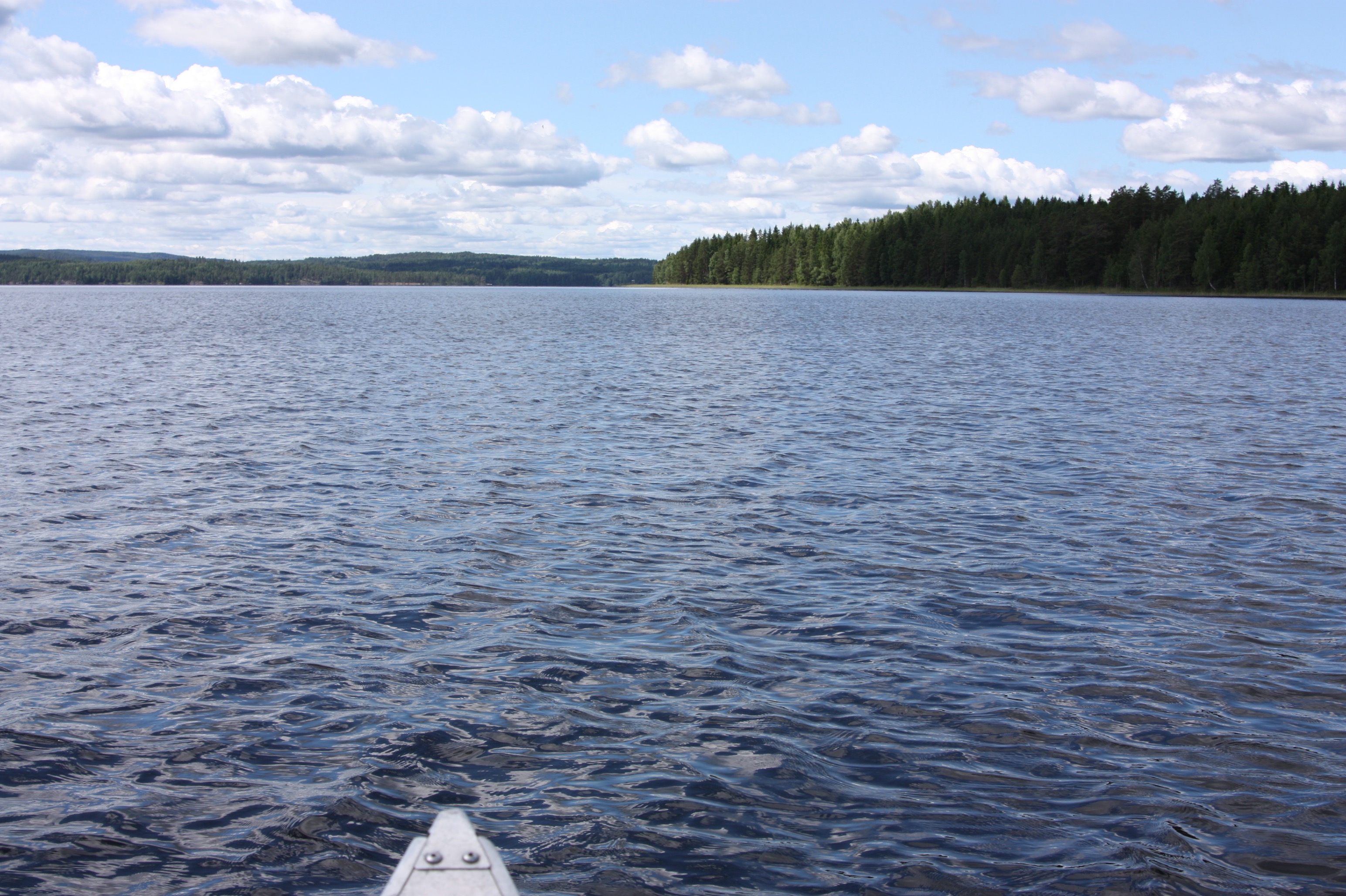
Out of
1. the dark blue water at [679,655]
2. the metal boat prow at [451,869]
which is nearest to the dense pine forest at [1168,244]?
the dark blue water at [679,655]

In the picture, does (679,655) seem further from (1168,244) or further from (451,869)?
(1168,244)

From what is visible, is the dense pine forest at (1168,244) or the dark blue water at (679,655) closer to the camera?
the dark blue water at (679,655)

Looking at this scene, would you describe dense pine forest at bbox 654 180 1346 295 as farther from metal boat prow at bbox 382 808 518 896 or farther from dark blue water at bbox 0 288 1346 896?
metal boat prow at bbox 382 808 518 896

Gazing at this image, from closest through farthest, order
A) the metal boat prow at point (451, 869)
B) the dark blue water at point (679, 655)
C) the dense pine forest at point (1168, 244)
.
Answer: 1. the metal boat prow at point (451, 869)
2. the dark blue water at point (679, 655)
3. the dense pine forest at point (1168, 244)

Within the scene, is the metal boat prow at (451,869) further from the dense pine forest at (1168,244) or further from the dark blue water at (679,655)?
the dense pine forest at (1168,244)

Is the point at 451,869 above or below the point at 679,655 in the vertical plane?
above

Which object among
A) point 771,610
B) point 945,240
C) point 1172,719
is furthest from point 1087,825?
point 945,240

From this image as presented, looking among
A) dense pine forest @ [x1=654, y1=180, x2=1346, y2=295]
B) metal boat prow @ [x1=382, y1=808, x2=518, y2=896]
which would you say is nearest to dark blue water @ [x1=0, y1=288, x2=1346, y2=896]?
metal boat prow @ [x1=382, y1=808, x2=518, y2=896]

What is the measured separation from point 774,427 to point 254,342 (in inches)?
1930

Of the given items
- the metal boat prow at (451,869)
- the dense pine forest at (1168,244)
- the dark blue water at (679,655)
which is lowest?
the dark blue water at (679,655)

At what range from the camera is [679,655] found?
11625 mm

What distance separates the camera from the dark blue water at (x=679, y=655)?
7793 millimetres

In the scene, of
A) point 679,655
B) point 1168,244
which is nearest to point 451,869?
point 679,655

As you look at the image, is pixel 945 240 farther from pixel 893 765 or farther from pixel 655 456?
pixel 893 765
